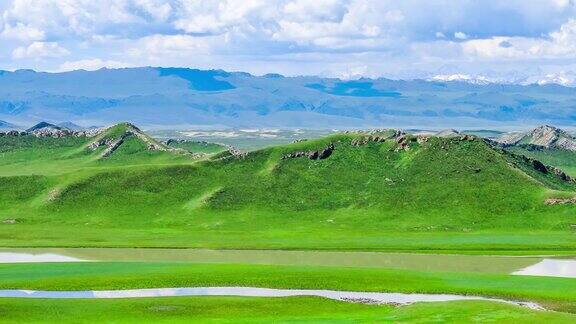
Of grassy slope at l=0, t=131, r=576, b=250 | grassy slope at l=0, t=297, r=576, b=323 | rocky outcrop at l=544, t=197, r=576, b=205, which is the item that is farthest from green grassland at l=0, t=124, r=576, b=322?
rocky outcrop at l=544, t=197, r=576, b=205

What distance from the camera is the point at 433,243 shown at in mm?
146750

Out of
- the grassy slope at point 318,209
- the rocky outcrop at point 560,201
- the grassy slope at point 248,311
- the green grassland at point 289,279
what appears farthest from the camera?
the rocky outcrop at point 560,201

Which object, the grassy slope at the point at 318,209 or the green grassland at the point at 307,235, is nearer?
the green grassland at the point at 307,235

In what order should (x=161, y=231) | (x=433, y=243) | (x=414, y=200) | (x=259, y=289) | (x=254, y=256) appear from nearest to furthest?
(x=259, y=289) < (x=254, y=256) < (x=433, y=243) < (x=161, y=231) < (x=414, y=200)

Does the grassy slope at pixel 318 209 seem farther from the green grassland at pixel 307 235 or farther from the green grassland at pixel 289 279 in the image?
the green grassland at pixel 289 279

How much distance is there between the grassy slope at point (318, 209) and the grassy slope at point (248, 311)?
2019 inches

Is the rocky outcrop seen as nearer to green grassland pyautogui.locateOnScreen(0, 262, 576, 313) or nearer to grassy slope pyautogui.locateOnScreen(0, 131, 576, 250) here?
grassy slope pyautogui.locateOnScreen(0, 131, 576, 250)

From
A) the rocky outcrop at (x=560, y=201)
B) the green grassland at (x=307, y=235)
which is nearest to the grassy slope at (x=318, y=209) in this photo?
the green grassland at (x=307, y=235)

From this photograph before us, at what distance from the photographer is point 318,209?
182m

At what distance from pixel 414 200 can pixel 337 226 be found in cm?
1977

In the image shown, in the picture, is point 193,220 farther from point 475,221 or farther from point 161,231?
point 475,221

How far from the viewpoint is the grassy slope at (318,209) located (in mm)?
154250

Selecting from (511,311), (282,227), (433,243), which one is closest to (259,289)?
(511,311)

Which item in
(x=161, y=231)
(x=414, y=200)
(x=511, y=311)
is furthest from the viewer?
(x=414, y=200)
